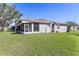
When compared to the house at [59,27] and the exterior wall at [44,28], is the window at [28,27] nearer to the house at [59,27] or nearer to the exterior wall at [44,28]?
the exterior wall at [44,28]

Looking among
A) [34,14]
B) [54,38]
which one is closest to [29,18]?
[34,14]

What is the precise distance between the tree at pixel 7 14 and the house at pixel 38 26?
9 cm

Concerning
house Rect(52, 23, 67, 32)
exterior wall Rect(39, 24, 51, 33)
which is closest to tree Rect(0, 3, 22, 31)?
exterior wall Rect(39, 24, 51, 33)

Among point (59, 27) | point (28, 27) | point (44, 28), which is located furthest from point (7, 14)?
point (59, 27)

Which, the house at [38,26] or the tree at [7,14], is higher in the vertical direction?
the tree at [7,14]

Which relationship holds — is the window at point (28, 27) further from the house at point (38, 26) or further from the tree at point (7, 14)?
the tree at point (7, 14)

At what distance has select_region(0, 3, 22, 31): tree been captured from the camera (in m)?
4.43

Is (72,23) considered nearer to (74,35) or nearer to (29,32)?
(74,35)

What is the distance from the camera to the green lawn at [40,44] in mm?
4406

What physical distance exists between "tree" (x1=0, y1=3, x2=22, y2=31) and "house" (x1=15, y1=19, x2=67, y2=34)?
85 mm

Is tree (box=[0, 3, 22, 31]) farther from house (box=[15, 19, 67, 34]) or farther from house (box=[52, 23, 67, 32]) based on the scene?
house (box=[52, 23, 67, 32])

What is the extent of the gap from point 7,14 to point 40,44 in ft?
1.55

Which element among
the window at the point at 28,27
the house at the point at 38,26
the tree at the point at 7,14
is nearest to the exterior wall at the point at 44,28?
the house at the point at 38,26

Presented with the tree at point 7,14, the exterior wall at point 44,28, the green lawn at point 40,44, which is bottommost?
the green lawn at point 40,44
